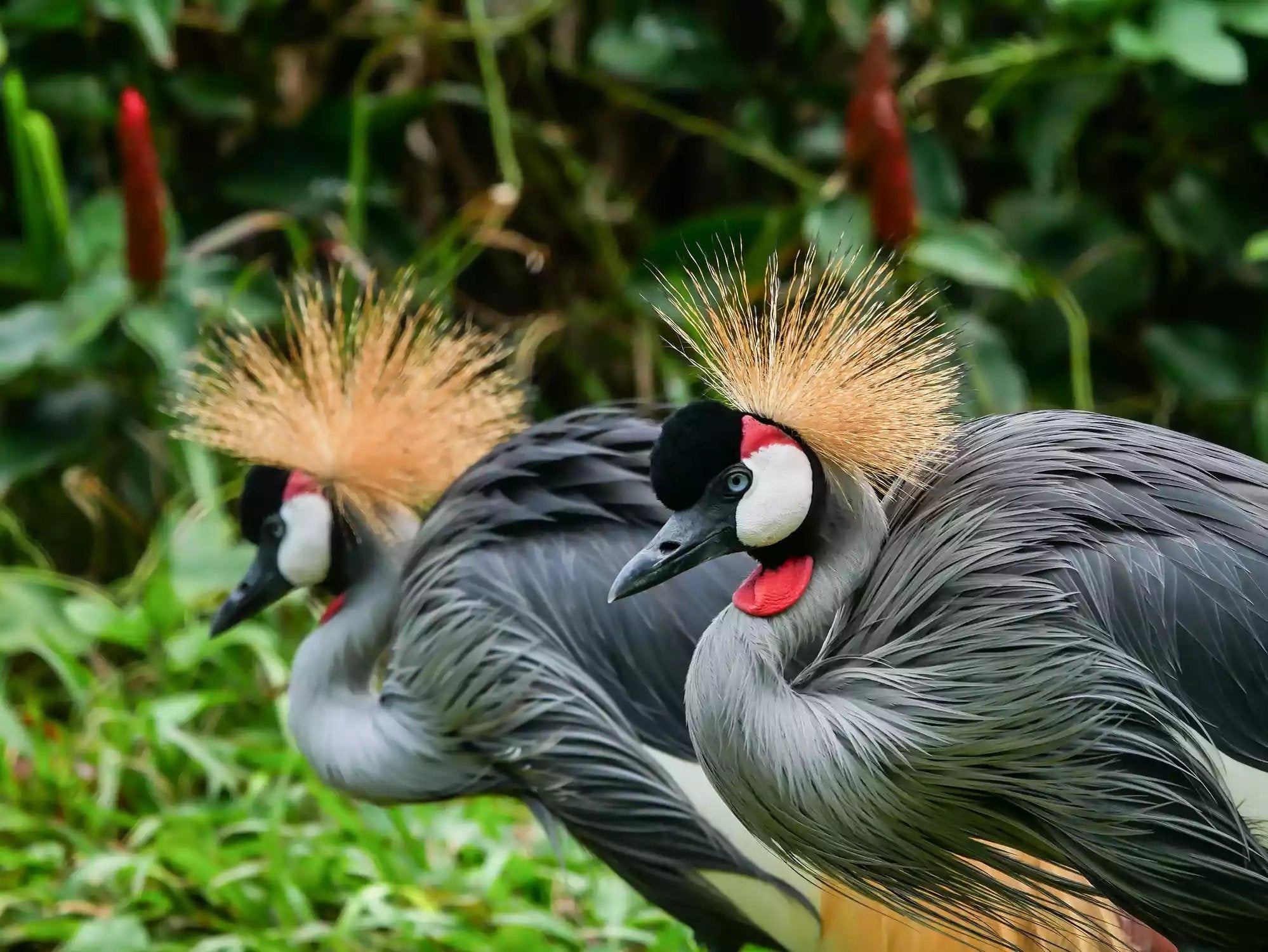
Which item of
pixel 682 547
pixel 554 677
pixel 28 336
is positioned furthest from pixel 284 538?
pixel 28 336

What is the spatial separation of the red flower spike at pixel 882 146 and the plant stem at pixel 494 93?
0.63 m

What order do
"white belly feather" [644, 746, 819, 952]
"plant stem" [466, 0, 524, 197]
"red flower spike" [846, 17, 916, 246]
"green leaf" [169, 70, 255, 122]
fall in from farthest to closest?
"green leaf" [169, 70, 255, 122] → "plant stem" [466, 0, 524, 197] → "red flower spike" [846, 17, 916, 246] → "white belly feather" [644, 746, 819, 952]

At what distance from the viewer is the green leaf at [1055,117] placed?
2.63m

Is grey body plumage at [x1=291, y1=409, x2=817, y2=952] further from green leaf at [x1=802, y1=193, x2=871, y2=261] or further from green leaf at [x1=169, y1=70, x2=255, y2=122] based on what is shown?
green leaf at [x1=169, y1=70, x2=255, y2=122]

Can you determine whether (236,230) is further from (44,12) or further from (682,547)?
(682,547)

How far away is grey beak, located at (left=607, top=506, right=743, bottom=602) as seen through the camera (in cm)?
123

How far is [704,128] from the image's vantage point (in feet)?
9.30

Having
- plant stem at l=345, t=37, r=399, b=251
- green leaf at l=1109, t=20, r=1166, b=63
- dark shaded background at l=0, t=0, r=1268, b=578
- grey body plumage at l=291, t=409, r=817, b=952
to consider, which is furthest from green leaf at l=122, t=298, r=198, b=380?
green leaf at l=1109, t=20, r=1166, b=63

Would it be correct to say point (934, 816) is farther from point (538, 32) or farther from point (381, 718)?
point (538, 32)

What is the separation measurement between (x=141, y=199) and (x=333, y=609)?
90 cm

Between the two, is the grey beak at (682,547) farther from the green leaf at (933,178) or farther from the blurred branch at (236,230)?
the blurred branch at (236,230)

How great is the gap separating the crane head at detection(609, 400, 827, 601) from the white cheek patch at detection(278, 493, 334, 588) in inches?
21.5

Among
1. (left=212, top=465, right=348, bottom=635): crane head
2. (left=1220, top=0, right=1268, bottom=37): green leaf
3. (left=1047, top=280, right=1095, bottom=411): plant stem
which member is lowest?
(left=1047, top=280, right=1095, bottom=411): plant stem

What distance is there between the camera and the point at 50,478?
2.84 m
